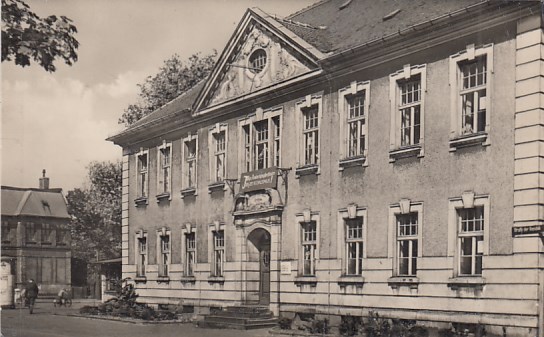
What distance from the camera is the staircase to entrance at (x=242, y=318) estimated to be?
778 inches

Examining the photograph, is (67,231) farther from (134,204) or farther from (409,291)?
(409,291)

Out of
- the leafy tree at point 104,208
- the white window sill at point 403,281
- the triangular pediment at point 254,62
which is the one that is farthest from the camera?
the leafy tree at point 104,208

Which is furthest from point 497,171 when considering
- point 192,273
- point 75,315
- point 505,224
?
point 75,315

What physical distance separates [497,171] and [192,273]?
13139mm

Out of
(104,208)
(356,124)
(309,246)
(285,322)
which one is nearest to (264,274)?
(309,246)

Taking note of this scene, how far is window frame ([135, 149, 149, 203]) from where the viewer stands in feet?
91.8

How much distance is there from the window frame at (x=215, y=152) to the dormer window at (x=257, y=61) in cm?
251

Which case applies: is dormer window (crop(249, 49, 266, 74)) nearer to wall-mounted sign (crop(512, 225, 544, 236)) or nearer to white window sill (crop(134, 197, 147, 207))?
white window sill (crop(134, 197, 147, 207))

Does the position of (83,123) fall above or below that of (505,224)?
above

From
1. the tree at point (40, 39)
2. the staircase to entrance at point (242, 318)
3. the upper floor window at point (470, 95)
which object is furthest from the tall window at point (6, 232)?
the tree at point (40, 39)

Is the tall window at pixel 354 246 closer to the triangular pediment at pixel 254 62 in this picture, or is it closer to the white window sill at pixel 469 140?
the white window sill at pixel 469 140

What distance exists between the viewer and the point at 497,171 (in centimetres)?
1473

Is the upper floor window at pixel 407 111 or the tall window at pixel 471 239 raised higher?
the upper floor window at pixel 407 111

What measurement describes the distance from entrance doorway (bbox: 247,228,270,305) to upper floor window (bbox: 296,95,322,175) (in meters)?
3.09
